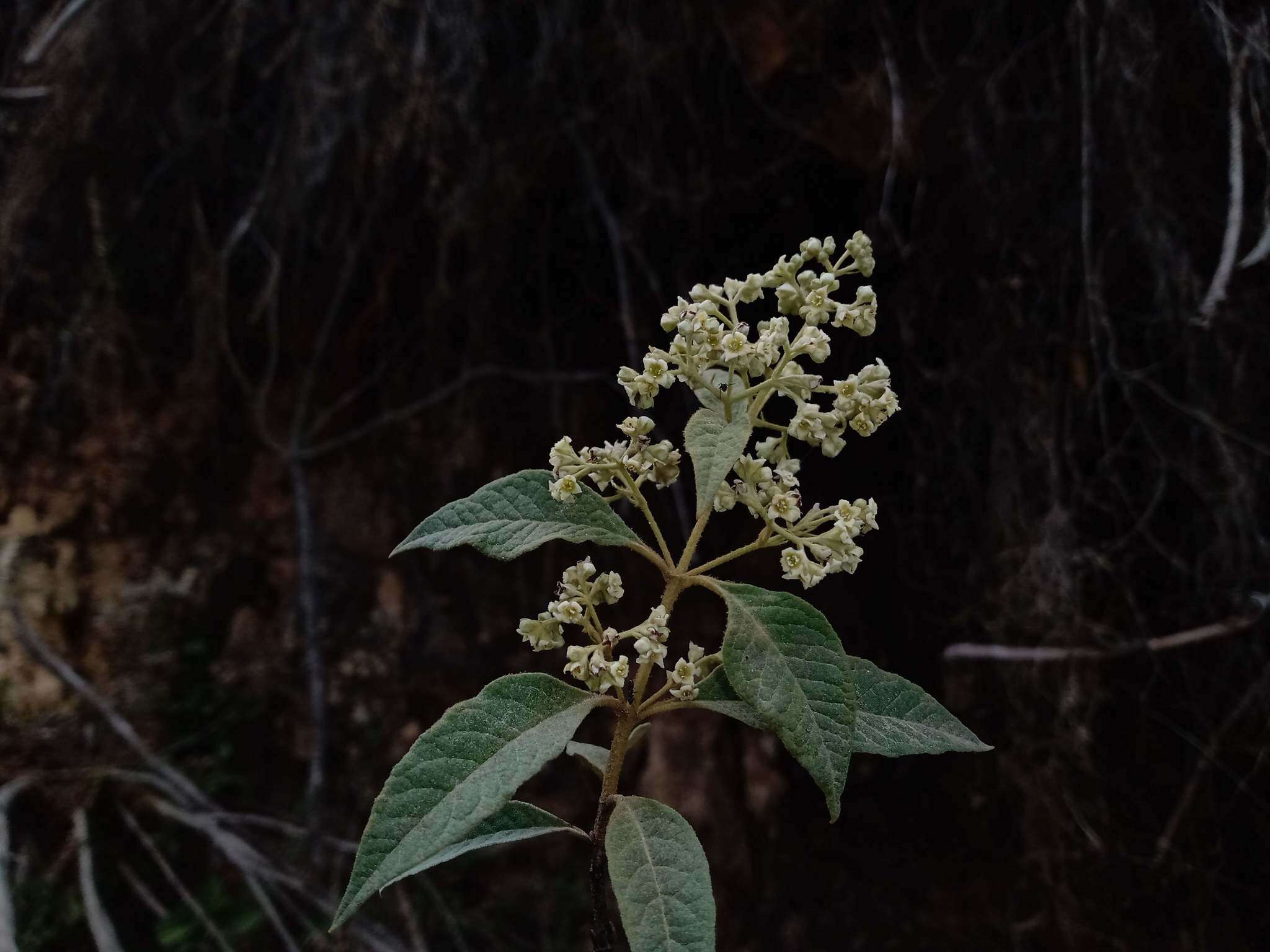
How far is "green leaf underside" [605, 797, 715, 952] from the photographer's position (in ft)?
1.49

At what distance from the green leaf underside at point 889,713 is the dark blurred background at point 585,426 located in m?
0.76

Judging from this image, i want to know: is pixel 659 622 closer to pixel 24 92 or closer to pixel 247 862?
pixel 247 862

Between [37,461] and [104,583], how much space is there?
25 centimetres

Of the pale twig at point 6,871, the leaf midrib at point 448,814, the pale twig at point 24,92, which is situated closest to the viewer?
the leaf midrib at point 448,814

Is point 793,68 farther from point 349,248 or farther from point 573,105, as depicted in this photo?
point 349,248

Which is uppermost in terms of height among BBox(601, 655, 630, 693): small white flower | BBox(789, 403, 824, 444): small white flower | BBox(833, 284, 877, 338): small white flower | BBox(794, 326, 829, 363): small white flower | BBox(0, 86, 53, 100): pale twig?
BBox(0, 86, 53, 100): pale twig

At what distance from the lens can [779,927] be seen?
1457 mm

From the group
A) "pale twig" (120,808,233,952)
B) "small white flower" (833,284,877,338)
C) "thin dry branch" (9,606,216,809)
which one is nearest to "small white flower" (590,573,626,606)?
"small white flower" (833,284,877,338)

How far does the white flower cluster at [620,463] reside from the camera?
0.53 meters

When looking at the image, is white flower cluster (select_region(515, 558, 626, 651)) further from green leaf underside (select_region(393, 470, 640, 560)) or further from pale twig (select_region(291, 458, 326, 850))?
pale twig (select_region(291, 458, 326, 850))

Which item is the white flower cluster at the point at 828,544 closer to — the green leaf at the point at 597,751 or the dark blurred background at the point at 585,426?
the green leaf at the point at 597,751

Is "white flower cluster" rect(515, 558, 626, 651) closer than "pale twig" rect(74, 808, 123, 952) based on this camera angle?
Yes

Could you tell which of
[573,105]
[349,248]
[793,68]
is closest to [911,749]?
[793,68]

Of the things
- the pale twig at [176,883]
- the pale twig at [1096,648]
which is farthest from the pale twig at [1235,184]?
the pale twig at [176,883]
